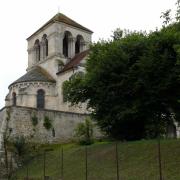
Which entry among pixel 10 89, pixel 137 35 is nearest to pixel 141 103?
pixel 137 35

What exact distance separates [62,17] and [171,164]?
43187 mm

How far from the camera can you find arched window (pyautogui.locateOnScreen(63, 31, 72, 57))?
6069 cm

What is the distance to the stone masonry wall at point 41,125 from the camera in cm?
3984

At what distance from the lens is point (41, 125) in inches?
1618

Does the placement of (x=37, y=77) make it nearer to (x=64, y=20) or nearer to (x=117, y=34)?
(x=64, y=20)

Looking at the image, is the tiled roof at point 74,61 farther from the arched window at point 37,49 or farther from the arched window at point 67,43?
the arched window at point 37,49

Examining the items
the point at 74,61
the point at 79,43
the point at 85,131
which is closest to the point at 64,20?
the point at 79,43

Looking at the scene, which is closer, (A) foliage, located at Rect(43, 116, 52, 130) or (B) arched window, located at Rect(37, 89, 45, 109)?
Answer: (A) foliage, located at Rect(43, 116, 52, 130)

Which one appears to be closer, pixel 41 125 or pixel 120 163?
pixel 120 163

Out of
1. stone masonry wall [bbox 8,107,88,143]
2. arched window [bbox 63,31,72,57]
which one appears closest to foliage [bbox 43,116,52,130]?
stone masonry wall [bbox 8,107,88,143]

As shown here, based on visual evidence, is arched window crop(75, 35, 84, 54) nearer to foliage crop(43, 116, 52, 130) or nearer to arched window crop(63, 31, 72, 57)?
arched window crop(63, 31, 72, 57)

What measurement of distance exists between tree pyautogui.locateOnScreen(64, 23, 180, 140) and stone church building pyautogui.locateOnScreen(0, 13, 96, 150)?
7.09 metres

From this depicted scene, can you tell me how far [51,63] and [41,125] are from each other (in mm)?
18888

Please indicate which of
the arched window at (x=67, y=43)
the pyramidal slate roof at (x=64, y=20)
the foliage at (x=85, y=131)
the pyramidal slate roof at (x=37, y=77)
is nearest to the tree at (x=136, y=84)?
the foliage at (x=85, y=131)
